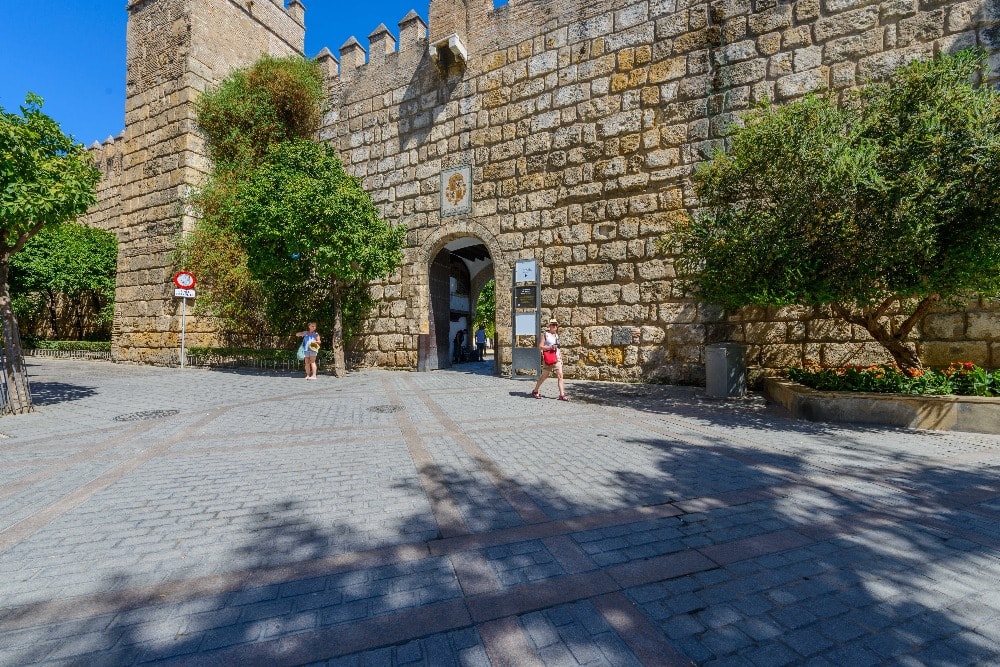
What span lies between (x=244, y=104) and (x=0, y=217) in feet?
31.8

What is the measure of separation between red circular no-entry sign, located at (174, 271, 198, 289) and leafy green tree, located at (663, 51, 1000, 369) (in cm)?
1402

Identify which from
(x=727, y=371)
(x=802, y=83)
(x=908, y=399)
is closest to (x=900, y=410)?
(x=908, y=399)

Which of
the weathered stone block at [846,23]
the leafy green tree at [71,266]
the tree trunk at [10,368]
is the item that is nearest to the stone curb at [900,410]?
the weathered stone block at [846,23]

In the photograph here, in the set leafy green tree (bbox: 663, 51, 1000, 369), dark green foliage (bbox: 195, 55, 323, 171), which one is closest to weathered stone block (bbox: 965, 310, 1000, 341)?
leafy green tree (bbox: 663, 51, 1000, 369)

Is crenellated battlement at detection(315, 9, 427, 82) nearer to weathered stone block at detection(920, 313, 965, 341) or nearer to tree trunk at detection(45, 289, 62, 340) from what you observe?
weathered stone block at detection(920, 313, 965, 341)

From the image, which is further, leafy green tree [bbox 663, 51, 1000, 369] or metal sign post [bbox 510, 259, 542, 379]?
metal sign post [bbox 510, 259, 542, 379]

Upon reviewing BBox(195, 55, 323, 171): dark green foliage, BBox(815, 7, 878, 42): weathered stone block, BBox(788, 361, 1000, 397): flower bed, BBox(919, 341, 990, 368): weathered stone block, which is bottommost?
BBox(788, 361, 1000, 397): flower bed

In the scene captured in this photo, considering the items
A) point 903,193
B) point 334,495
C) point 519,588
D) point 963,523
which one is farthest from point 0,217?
point 903,193

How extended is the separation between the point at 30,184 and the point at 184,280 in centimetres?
767

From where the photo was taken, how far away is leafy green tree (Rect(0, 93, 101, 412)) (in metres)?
5.73

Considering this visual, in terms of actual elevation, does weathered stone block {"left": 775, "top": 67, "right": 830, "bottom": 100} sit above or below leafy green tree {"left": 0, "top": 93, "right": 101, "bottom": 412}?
above

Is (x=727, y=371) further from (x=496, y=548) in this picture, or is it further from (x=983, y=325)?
(x=496, y=548)

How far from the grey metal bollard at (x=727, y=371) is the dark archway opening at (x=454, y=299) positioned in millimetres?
7430

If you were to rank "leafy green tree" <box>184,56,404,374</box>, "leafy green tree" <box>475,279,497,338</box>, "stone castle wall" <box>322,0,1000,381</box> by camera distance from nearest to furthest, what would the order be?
"stone castle wall" <box>322,0,1000,381</box> → "leafy green tree" <box>184,56,404,374</box> → "leafy green tree" <box>475,279,497,338</box>
